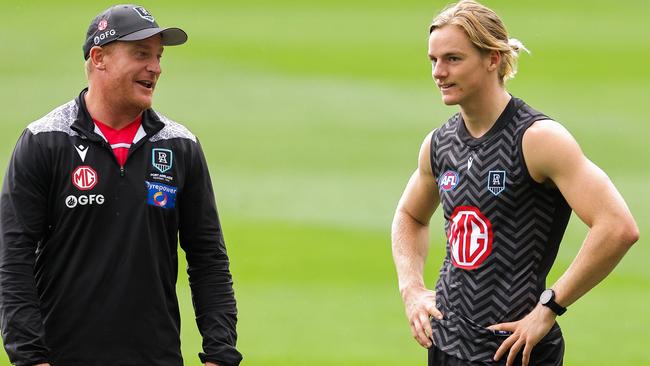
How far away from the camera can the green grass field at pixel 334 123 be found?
15.6 ft

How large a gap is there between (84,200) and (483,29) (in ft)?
3.73

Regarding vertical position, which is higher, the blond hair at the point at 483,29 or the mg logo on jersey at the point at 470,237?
the blond hair at the point at 483,29

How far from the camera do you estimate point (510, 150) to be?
2877mm

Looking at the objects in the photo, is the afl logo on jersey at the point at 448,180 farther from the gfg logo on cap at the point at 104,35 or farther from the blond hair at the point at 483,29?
the gfg logo on cap at the point at 104,35

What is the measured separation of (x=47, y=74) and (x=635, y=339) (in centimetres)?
309

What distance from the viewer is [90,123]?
9.60ft

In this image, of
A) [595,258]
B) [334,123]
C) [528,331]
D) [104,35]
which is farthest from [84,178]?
[334,123]

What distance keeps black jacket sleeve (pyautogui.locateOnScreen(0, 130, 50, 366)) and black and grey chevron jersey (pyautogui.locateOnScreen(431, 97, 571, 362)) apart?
1.07 meters

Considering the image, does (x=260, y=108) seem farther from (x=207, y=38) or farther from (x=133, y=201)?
(x=133, y=201)

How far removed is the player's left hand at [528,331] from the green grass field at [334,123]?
177cm

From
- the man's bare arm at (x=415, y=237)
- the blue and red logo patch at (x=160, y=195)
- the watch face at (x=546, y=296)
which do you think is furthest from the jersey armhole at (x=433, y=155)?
the blue and red logo patch at (x=160, y=195)

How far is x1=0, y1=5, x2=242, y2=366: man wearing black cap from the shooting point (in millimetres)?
2852

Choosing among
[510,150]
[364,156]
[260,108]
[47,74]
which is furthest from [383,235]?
[510,150]

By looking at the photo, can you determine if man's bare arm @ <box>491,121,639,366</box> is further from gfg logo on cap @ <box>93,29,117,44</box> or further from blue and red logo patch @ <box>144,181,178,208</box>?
gfg logo on cap @ <box>93,29,117,44</box>
